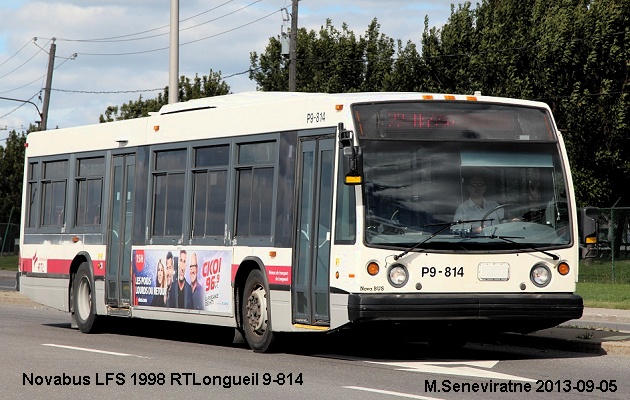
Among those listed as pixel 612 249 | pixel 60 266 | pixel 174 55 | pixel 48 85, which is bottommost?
pixel 60 266

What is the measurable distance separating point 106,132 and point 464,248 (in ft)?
26.4

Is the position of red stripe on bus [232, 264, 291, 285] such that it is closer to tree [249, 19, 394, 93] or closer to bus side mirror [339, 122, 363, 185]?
bus side mirror [339, 122, 363, 185]

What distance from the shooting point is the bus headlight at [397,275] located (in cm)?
1353


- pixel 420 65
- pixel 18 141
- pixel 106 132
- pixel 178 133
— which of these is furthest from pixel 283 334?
pixel 18 141

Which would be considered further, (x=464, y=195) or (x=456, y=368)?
(x=464, y=195)

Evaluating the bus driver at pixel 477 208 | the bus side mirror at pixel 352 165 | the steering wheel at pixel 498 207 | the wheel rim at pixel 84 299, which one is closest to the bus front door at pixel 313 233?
the bus side mirror at pixel 352 165

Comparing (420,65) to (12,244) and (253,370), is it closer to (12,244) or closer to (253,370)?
(12,244)

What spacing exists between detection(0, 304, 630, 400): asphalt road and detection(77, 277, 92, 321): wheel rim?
78.3 inches

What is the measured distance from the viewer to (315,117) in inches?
578

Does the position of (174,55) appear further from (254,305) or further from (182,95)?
(182,95)

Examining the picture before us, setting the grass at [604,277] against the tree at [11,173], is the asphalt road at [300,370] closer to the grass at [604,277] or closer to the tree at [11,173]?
the grass at [604,277]

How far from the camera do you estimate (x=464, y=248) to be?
541 inches

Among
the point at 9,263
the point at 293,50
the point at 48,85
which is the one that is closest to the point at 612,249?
the point at 293,50

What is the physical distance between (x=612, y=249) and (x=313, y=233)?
62.7 ft
